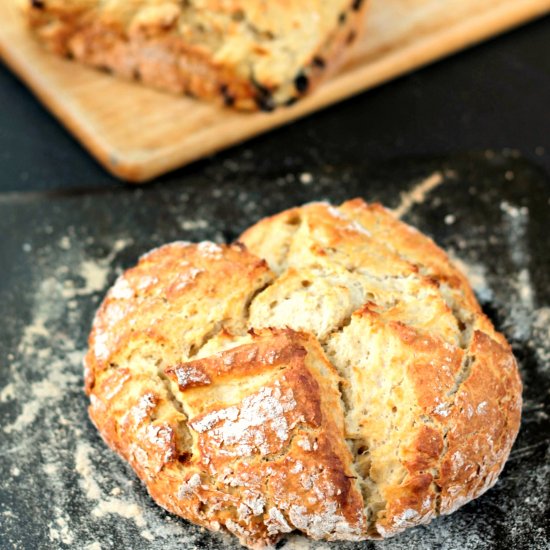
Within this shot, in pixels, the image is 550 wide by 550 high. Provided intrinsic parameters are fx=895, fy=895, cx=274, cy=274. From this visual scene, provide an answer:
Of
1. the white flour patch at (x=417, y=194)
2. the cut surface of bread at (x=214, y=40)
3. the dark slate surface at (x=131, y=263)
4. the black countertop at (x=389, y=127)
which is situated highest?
the cut surface of bread at (x=214, y=40)

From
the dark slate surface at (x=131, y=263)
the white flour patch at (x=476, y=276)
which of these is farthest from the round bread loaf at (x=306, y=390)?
the white flour patch at (x=476, y=276)

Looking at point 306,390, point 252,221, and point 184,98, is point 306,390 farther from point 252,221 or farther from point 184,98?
point 184,98

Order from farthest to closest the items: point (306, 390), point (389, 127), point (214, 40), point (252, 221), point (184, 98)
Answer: point (389, 127) < point (184, 98) < point (214, 40) < point (252, 221) < point (306, 390)

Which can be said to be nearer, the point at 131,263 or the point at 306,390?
the point at 306,390

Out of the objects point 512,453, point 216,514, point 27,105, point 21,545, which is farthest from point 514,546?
point 27,105

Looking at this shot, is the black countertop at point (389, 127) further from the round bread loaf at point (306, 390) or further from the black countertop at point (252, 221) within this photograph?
the round bread loaf at point (306, 390)

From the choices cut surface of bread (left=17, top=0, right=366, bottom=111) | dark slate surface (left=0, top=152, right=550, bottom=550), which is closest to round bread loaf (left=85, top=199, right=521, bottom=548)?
dark slate surface (left=0, top=152, right=550, bottom=550)

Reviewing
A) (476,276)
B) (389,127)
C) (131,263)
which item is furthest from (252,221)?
(389,127)

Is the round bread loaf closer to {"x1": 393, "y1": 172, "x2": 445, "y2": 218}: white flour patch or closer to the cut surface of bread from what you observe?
{"x1": 393, "y1": 172, "x2": 445, "y2": 218}: white flour patch
